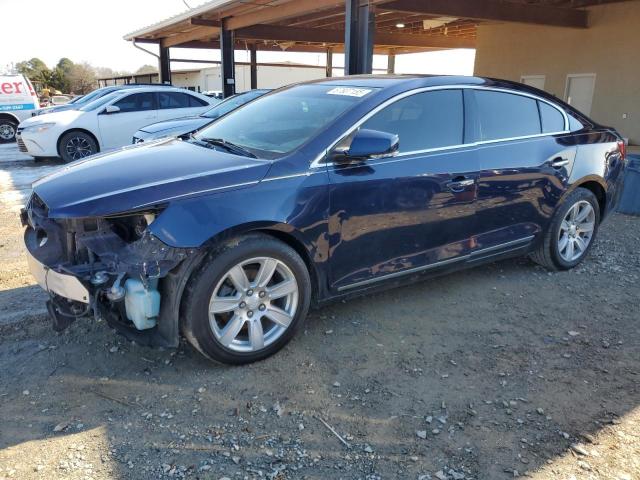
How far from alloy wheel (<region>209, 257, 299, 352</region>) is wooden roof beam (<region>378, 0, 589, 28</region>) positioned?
32.1 feet

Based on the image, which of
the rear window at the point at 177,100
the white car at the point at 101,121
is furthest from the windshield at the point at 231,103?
the rear window at the point at 177,100

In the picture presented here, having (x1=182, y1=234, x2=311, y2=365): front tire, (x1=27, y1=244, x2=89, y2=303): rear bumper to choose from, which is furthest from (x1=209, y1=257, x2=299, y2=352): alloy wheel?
(x1=27, y1=244, x2=89, y2=303): rear bumper

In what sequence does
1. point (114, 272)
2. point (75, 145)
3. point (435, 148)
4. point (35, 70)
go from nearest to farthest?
point (114, 272) < point (435, 148) < point (75, 145) < point (35, 70)

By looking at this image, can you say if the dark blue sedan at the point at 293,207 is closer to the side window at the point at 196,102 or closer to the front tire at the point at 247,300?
the front tire at the point at 247,300

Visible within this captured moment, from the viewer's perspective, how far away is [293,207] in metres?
3.19

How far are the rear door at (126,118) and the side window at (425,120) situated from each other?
896 cm

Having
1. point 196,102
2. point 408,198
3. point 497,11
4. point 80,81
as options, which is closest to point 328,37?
point 497,11

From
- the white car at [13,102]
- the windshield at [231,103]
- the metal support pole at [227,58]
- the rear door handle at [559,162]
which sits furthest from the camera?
the metal support pole at [227,58]

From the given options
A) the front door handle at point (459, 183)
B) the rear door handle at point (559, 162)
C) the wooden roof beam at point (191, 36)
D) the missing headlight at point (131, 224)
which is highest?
the wooden roof beam at point (191, 36)

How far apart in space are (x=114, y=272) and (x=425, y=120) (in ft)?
7.67

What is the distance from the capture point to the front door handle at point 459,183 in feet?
12.6

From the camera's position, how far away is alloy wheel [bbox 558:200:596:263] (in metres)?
4.88

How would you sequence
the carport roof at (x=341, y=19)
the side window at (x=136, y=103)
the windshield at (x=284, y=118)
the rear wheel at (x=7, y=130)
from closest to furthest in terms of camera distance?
the windshield at (x=284, y=118) → the side window at (x=136, y=103) → the carport roof at (x=341, y=19) → the rear wheel at (x=7, y=130)

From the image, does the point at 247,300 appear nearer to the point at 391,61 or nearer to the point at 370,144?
the point at 370,144
